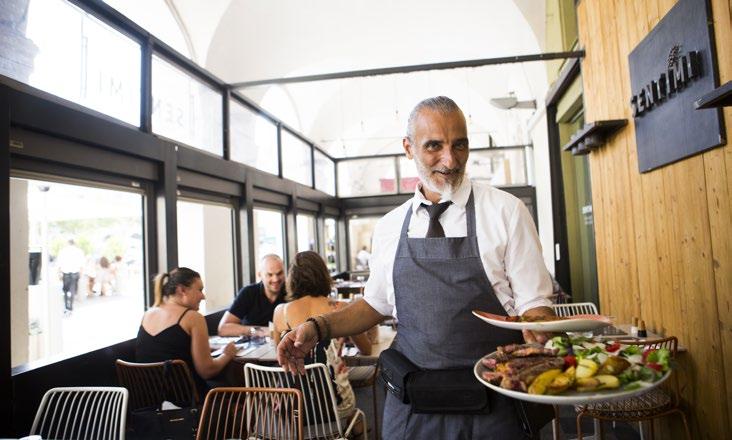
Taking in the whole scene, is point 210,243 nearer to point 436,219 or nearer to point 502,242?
point 436,219

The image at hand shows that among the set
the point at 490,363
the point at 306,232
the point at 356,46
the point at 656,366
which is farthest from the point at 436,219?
the point at 356,46

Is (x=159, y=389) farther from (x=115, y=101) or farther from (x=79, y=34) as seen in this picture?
(x=79, y=34)

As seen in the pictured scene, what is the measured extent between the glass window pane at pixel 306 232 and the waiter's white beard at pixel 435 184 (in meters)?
6.87

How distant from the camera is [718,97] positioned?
1.48 metres

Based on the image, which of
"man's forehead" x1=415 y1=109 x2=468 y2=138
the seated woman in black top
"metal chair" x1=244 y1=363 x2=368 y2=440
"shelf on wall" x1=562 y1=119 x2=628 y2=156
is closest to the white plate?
"man's forehead" x1=415 y1=109 x2=468 y2=138

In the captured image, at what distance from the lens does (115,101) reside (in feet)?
11.2

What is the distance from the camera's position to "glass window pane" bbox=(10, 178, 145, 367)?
2930mm

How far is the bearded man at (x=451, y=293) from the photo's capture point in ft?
4.11

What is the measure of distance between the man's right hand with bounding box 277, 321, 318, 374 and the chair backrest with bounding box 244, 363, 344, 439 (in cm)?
112

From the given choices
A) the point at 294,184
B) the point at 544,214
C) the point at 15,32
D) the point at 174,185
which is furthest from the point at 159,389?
the point at 544,214

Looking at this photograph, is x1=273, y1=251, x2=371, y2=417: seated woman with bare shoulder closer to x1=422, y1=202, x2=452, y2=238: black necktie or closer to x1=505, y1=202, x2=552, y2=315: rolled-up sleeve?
x1=422, y1=202, x2=452, y2=238: black necktie

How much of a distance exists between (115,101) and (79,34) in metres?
0.49

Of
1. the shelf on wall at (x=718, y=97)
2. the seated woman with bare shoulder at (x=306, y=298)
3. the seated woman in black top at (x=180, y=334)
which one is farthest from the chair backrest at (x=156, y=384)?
the shelf on wall at (x=718, y=97)

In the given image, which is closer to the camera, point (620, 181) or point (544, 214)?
point (620, 181)
